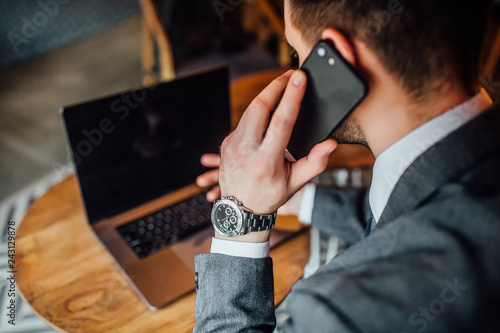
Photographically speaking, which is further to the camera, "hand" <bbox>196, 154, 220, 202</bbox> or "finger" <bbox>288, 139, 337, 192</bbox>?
"hand" <bbox>196, 154, 220, 202</bbox>

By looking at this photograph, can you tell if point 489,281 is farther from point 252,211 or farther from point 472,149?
point 252,211

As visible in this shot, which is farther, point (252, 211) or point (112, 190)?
point (112, 190)

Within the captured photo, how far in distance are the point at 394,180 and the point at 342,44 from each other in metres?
0.23

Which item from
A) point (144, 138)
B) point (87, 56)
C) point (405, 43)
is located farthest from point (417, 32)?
point (87, 56)

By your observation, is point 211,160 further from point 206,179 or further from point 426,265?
point 426,265

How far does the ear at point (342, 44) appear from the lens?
1.91ft

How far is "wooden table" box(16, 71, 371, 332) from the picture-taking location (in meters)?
0.76

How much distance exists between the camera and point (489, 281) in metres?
0.52

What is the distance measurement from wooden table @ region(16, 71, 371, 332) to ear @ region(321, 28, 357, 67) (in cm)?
46

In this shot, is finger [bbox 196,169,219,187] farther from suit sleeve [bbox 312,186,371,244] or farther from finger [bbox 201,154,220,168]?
suit sleeve [bbox 312,186,371,244]

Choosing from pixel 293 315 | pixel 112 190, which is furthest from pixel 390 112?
pixel 112 190

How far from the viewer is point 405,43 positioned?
0.56 metres

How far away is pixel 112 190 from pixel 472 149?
74 cm

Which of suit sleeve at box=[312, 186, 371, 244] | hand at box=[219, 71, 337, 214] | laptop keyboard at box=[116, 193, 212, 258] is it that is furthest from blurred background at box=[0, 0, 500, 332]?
laptop keyboard at box=[116, 193, 212, 258]
